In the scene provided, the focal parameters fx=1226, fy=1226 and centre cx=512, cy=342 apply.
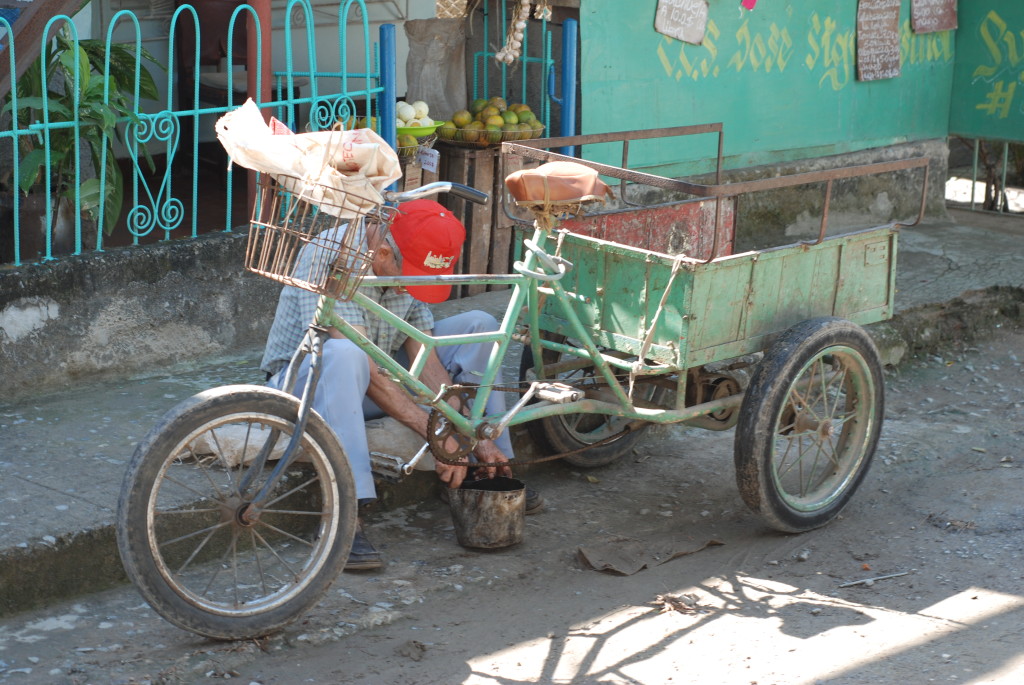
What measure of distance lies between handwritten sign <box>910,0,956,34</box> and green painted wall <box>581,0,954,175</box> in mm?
69

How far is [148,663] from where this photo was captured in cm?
324

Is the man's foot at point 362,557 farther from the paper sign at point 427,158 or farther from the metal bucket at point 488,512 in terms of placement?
the paper sign at point 427,158

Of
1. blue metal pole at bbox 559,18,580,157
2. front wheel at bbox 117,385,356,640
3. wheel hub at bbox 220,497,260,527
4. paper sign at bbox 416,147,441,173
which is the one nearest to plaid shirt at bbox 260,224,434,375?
front wheel at bbox 117,385,356,640

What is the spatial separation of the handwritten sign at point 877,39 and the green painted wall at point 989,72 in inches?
29.1

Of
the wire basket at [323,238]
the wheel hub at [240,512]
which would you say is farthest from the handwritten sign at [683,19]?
the wheel hub at [240,512]

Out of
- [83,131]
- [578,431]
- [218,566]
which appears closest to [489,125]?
[578,431]

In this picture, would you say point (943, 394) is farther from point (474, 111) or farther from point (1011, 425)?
point (474, 111)

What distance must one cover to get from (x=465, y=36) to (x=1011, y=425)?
3.43 m

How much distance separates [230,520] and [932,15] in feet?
22.7

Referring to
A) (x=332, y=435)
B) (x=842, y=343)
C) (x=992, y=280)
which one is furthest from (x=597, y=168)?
(x=992, y=280)

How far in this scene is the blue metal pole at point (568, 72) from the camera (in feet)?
20.8

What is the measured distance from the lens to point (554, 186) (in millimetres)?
3787

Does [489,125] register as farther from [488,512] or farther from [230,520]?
[230,520]

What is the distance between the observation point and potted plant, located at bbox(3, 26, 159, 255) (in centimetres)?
479
